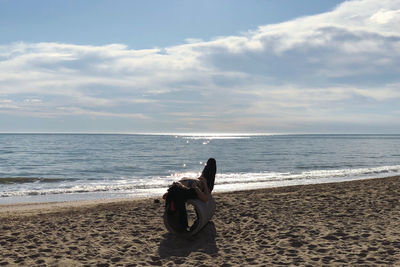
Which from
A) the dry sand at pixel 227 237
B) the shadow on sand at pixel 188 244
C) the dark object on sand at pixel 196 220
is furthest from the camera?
the dark object on sand at pixel 196 220

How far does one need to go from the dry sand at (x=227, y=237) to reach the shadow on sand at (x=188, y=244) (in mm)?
21

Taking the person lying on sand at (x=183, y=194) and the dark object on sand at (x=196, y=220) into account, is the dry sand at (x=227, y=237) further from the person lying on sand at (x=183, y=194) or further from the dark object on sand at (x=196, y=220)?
the person lying on sand at (x=183, y=194)

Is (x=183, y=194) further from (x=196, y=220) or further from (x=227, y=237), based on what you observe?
(x=227, y=237)


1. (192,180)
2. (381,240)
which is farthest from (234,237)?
(381,240)

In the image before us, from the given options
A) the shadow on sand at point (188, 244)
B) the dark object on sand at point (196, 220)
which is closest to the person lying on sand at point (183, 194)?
the dark object on sand at point (196, 220)

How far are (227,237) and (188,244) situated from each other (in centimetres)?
94

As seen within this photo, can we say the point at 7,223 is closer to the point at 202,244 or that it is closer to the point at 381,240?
the point at 202,244

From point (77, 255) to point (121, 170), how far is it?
2196 cm

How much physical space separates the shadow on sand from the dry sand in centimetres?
2

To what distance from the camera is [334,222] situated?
8.29 meters

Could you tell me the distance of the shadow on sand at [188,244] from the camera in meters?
6.68

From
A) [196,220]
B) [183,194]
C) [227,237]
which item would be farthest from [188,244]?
[183,194]

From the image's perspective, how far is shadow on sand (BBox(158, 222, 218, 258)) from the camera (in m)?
6.68

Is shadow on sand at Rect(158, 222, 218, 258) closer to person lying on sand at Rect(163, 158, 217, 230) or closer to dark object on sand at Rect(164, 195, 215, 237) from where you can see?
dark object on sand at Rect(164, 195, 215, 237)
